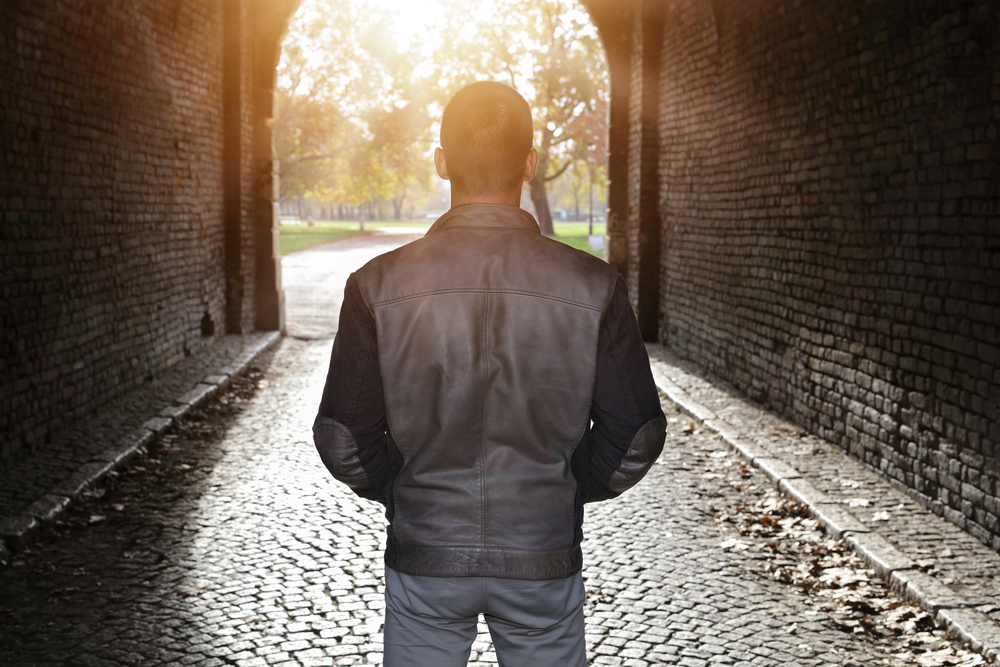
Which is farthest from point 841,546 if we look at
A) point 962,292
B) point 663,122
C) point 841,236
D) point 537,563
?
point 663,122

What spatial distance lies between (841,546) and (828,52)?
A: 12.7 ft

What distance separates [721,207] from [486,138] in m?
8.42

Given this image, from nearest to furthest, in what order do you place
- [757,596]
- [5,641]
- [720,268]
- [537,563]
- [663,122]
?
[537,563] → [5,641] → [757,596] → [720,268] → [663,122]

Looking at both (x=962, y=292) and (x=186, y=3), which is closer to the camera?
(x=962, y=292)

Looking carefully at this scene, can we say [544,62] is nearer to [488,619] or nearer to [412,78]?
[412,78]

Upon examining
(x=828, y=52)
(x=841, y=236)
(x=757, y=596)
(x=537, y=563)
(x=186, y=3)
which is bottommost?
(x=757, y=596)

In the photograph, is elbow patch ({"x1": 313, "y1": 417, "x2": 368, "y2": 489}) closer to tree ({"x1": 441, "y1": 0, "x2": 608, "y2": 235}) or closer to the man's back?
the man's back

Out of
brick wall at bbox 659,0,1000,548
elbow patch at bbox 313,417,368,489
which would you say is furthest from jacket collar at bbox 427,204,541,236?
brick wall at bbox 659,0,1000,548

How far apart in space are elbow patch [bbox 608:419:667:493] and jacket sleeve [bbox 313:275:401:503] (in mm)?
462

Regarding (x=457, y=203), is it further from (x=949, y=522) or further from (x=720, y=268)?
(x=720, y=268)

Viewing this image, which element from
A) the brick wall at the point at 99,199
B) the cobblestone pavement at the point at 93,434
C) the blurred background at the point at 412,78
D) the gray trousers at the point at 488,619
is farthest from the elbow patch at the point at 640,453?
the blurred background at the point at 412,78

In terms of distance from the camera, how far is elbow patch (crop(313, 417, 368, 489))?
76.4 inches

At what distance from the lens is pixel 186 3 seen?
418 inches

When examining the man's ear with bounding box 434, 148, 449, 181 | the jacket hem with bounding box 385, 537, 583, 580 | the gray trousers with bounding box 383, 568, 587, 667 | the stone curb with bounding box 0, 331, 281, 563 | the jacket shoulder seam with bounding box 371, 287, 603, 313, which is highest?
the man's ear with bounding box 434, 148, 449, 181
